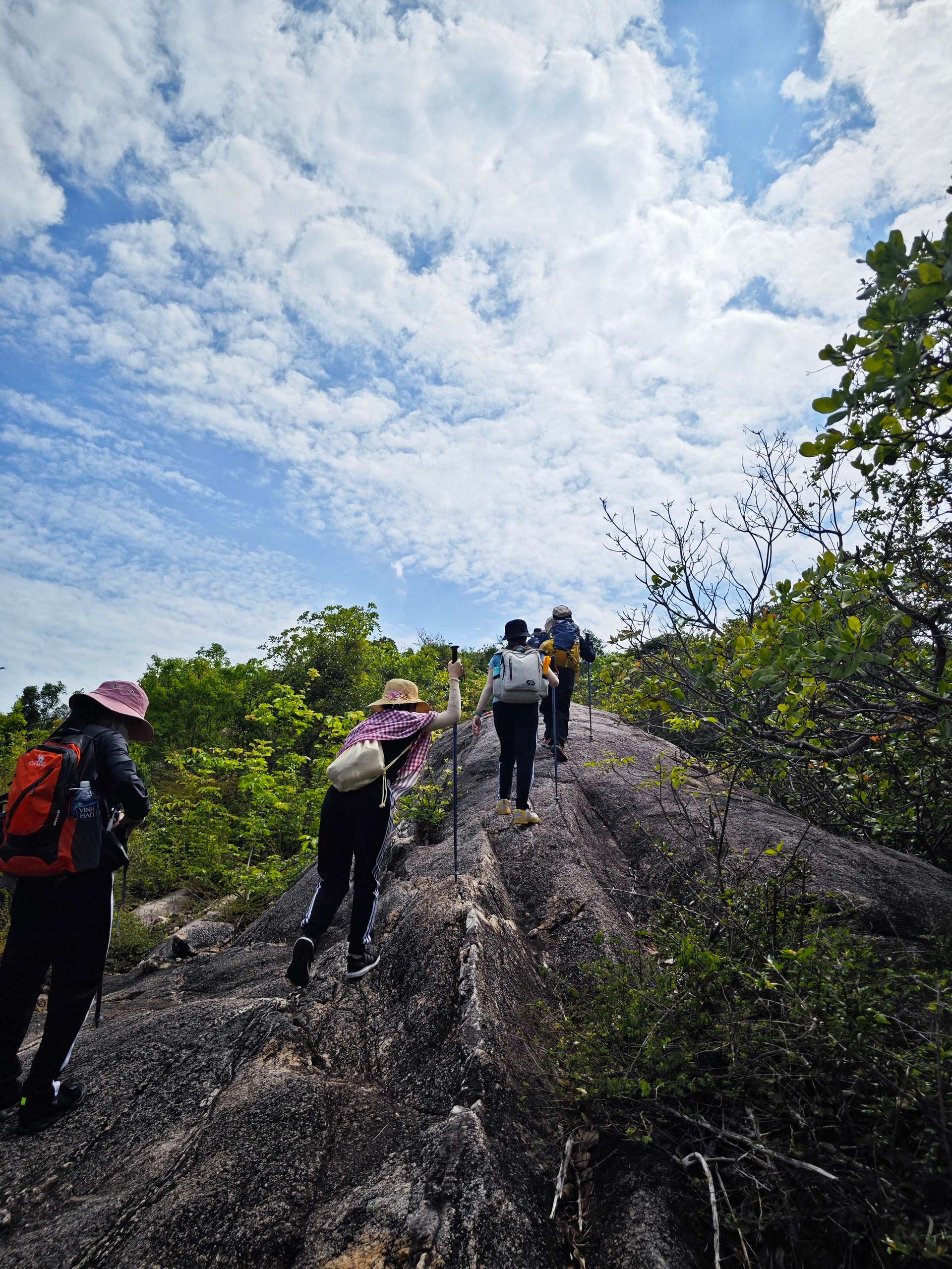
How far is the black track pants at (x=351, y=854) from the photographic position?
451 cm

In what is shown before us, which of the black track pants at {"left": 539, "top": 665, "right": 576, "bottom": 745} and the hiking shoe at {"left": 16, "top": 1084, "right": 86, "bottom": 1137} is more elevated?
the black track pants at {"left": 539, "top": 665, "right": 576, "bottom": 745}

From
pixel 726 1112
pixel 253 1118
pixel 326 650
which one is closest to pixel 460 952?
pixel 253 1118

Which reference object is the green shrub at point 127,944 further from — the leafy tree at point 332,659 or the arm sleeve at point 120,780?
the leafy tree at point 332,659

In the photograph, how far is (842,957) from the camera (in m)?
3.61

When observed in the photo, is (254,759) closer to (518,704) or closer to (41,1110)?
(518,704)

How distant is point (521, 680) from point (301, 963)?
3.65 metres

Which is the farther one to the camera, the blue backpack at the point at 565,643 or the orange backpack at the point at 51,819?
the blue backpack at the point at 565,643

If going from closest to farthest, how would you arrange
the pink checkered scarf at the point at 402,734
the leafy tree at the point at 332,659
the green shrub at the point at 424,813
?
the pink checkered scarf at the point at 402,734 < the green shrub at the point at 424,813 < the leafy tree at the point at 332,659

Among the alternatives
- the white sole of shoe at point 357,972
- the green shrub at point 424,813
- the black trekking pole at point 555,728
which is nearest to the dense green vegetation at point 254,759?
the green shrub at point 424,813

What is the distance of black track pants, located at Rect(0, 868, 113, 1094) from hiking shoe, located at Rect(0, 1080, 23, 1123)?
0.6 inches

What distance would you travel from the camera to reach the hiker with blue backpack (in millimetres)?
9703

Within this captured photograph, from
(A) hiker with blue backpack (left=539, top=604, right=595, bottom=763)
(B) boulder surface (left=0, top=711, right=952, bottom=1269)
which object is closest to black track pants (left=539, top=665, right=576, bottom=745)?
(A) hiker with blue backpack (left=539, top=604, right=595, bottom=763)

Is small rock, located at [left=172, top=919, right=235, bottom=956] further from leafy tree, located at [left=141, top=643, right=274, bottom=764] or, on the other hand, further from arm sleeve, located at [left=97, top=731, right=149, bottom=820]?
leafy tree, located at [left=141, top=643, right=274, bottom=764]

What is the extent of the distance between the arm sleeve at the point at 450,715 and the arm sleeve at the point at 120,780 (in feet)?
6.60
